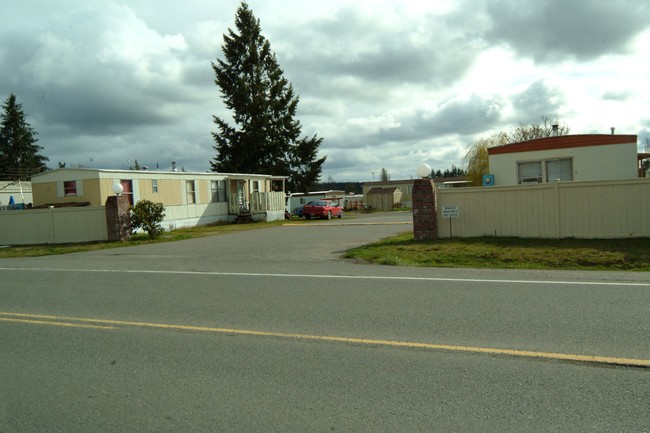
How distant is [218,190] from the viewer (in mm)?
34594

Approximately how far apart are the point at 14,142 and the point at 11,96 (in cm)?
626

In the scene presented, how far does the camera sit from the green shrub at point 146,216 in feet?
72.2

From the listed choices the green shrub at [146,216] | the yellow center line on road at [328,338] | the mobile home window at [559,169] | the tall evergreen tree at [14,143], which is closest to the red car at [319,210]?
the green shrub at [146,216]

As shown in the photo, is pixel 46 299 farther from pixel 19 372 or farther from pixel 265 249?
pixel 265 249

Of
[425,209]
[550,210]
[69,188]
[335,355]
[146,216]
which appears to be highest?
[69,188]

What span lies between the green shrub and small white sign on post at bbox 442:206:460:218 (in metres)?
13.0

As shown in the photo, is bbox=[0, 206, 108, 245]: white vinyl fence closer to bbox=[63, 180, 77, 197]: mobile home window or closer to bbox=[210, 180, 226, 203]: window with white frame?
bbox=[63, 180, 77, 197]: mobile home window

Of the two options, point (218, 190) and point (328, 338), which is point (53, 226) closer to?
point (218, 190)

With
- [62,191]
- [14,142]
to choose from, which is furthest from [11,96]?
[62,191]

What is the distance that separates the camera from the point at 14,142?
68500 millimetres

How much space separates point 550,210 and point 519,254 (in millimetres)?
A: 2824

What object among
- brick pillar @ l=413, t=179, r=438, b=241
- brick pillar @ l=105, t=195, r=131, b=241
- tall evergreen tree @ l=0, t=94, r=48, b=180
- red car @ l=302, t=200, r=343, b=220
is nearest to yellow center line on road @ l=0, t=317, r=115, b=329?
brick pillar @ l=413, t=179, r=438, b=241

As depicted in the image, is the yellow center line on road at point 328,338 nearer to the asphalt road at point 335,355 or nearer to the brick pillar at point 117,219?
the asphalt road at point 335,355

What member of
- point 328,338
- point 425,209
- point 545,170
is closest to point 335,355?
point 328,338
